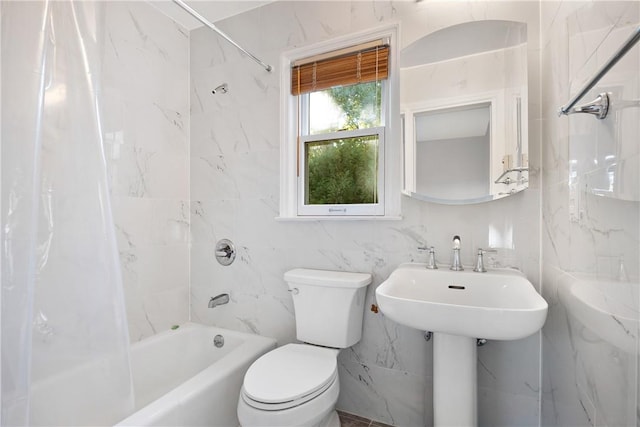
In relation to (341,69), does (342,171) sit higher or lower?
lower

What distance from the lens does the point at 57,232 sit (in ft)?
3.14

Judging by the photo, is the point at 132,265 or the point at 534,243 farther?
the point at 132,265

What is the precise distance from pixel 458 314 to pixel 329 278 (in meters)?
0.72

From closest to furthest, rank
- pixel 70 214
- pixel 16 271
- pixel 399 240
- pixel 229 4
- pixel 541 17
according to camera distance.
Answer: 1. pixel 16 271
2. pixel 70 214
3. pixel 541 17
4. pixel 399 240
5. pixel 229 4

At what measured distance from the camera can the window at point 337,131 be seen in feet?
5.87

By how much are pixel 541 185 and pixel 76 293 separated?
72.9 inches

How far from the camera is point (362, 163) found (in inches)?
73.0

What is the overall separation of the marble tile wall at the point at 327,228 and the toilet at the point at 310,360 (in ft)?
0.53

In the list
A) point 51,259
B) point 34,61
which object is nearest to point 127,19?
point 34,61

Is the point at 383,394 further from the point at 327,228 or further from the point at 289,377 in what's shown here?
the point at 327,228

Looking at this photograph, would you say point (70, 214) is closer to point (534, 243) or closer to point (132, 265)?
point (132, 265)

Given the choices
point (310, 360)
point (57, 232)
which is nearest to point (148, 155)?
point (57, 232)

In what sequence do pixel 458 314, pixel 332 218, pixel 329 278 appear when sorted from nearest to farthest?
pixel 458 314, pixel 329 278, pixel 332 218

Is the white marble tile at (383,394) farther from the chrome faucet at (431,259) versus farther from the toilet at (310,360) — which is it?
the chrome faucet at (431,259)
